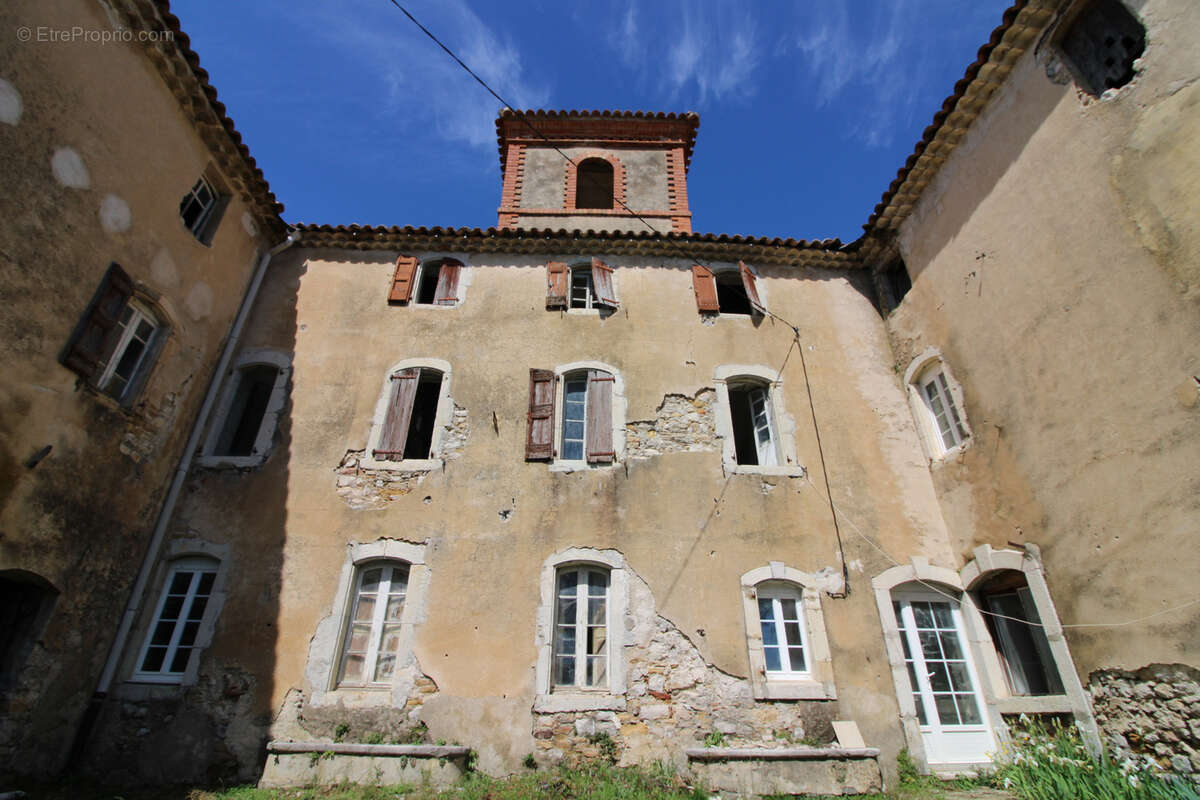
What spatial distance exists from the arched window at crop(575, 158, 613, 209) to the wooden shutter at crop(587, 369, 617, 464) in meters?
7.97

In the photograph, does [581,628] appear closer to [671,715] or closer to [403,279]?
[671,715]

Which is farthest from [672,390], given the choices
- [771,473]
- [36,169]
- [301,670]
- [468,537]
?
[36,169]

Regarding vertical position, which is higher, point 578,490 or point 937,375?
point 937,375

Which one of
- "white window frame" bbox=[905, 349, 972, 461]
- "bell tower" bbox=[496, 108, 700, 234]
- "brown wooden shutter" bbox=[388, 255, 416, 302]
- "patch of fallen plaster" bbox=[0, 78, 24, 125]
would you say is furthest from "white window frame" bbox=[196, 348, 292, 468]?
"white window frame" bbox=[905, 349, 972, 461]

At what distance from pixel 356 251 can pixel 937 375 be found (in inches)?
417

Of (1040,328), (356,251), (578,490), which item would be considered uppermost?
(356,251)

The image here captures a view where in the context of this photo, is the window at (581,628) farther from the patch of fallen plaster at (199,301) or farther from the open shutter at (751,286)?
the patch of fallen plaster at (199,301)

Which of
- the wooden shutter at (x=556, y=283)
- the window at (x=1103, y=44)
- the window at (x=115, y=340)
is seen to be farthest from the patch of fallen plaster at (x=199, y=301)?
the window at (x=1103, y=44)

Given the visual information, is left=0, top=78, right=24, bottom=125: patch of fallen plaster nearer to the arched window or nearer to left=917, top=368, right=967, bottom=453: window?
the arched window

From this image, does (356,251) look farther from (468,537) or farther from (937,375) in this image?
(937,375)

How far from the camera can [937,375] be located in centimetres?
940

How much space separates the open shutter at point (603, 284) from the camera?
10492mm

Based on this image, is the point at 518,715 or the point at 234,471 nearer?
the point at 518,715

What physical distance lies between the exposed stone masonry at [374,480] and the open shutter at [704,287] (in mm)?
4911
